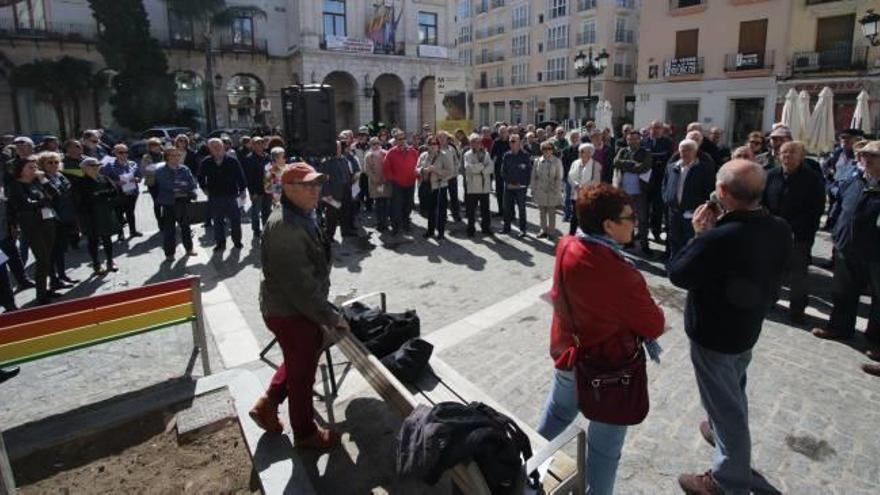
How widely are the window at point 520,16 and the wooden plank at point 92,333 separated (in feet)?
168

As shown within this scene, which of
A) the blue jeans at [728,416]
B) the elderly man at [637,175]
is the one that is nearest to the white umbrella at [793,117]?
the elderly man at [637,175]

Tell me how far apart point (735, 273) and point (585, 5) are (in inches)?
1838

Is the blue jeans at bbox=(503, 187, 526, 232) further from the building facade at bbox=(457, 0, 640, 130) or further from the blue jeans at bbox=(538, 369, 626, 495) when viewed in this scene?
the building facade at bbox=(457, 0, 640, 130)

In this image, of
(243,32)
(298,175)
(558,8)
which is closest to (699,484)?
(298,175)

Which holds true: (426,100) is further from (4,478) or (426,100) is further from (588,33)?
(4,478)

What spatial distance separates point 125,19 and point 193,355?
33084 millimetres

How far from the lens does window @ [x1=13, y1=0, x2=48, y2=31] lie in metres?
29.9

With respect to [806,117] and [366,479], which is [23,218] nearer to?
[366,479]

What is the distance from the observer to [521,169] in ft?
30.2

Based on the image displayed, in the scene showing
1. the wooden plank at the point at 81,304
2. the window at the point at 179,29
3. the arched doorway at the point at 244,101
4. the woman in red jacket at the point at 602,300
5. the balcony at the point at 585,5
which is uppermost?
the balcony at the point at 585,5

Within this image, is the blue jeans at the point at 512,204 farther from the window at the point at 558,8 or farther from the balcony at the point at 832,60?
the window at the point at 558,8

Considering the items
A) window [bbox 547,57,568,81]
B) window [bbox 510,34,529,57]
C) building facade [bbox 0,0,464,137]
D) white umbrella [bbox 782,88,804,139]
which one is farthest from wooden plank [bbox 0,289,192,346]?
window [bbox 510,34,529,57]

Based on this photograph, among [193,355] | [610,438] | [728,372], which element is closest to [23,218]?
[193,355]

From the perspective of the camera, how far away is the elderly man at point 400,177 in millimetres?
9617
